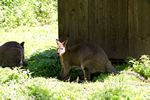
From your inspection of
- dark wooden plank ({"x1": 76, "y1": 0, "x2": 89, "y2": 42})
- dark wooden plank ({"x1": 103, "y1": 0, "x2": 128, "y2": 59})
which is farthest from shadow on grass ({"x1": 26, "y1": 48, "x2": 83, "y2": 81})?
dark wooden plank ({"x1": 103, "y1": 0, "x2": 128, "y2": 59})

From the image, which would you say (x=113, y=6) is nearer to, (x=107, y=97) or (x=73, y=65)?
(x=73, y=65)

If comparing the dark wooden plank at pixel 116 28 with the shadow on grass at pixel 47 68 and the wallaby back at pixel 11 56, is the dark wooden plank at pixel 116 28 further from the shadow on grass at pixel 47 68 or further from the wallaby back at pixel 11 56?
the wallaby back at pixel 11 56

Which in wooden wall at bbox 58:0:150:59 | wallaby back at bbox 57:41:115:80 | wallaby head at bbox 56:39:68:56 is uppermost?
wooden wall at bbox 58:0:150:59

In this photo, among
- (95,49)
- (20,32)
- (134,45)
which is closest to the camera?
(95,49)

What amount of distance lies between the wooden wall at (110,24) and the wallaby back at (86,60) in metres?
1.10

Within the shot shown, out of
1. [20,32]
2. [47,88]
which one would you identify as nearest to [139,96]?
[47,88]

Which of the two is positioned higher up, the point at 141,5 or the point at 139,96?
the point at 141,5

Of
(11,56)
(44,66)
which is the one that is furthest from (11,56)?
(44,66)

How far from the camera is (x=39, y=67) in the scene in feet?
36.4

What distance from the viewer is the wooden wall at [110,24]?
35.8 ft

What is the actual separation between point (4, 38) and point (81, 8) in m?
5.08

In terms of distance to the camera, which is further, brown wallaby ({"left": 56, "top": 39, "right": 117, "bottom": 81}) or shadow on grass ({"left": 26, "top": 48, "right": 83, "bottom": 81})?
shadow on grass ({"left": 26, "top": 48, "right": 83, "bottom": 81})

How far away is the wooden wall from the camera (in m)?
10.9

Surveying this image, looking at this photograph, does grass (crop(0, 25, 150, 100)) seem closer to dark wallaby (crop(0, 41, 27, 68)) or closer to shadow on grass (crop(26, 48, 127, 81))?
shadow on grass (crop(26, 48, 127, 81))
